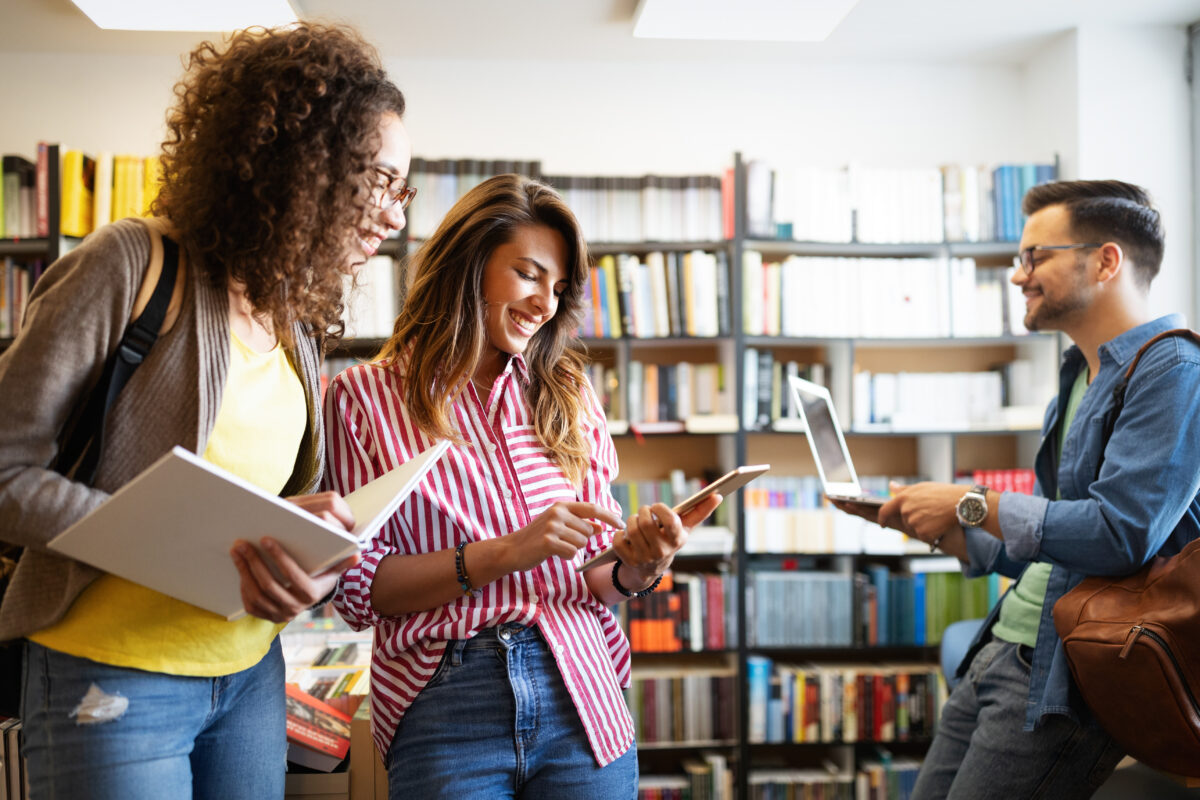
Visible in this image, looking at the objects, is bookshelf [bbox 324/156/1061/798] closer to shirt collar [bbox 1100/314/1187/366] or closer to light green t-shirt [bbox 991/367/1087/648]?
light green t-shirt [bbox 991/367/1087/648]

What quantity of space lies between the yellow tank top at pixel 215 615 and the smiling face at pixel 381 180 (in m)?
0.17

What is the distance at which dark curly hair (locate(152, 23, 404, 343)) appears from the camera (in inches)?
39.4

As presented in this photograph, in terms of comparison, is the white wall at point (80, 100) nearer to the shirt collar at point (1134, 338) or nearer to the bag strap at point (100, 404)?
the bag strap at point (100, 404)

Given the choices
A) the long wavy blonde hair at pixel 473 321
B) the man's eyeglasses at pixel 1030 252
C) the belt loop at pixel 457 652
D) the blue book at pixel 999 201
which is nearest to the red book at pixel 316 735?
the belt loop at pixel 457 652

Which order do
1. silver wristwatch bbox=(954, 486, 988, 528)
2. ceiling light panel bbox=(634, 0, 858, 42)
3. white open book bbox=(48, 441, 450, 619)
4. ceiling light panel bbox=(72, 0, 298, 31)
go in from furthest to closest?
1. ceiling light panel bbox=(634, 0, 858, 42)
2. ceiling light panel bbox=(72, 0, 298, 31)
3. silver wristwatch bbox=(954, 486, 988, 528)
4. white open book bbox=(48, 441, 450, 619)

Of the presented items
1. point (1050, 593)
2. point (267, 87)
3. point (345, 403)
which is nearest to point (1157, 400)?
point (1050, 593)

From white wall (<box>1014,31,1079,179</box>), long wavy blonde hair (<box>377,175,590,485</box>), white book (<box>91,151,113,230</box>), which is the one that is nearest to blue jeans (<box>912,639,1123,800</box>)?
long wavy blonde hair (<box>377,175,590,485</box>)

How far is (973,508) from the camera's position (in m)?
1.78

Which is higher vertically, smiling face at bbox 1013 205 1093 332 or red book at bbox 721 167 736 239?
red book at bbox 721 167 736 239

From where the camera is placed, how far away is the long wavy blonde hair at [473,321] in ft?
4.66

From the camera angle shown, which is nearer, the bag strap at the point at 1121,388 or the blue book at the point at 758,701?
the bag strap at the point at 1121,388

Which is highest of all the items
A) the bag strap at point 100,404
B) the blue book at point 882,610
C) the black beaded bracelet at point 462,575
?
the bag strap at point 100,404

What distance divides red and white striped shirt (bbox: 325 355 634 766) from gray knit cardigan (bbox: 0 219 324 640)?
0.38 meters

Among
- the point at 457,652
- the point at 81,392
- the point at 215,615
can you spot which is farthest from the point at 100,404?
the point at 457,652
